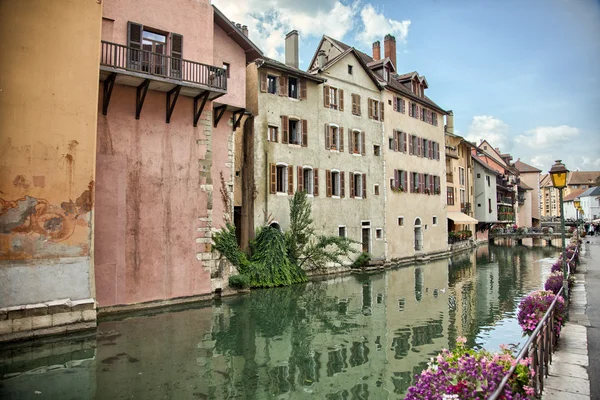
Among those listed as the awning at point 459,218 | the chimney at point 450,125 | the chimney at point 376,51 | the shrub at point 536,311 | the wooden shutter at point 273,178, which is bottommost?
the shrub at point 536,311

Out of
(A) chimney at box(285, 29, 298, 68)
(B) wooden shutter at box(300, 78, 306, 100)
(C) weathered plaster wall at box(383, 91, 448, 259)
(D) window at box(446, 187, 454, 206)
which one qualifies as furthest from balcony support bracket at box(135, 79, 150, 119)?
(D) window at box(446, 187, 454, 206)

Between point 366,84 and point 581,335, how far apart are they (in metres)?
21.5

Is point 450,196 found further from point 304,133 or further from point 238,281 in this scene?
point 238,281

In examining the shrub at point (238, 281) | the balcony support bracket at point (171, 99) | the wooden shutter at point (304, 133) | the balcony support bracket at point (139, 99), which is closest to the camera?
the balcony support bracket at point (139, 99)

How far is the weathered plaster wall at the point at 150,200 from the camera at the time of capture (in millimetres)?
13422

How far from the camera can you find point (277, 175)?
834 inches

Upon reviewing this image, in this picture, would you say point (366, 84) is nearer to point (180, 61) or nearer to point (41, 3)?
point (180, 61)

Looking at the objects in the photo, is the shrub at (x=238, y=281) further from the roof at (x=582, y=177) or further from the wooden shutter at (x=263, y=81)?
the roof at (x=582, y=177)

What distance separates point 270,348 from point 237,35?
13054mm

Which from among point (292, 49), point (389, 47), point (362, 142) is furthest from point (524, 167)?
point (292, 49)

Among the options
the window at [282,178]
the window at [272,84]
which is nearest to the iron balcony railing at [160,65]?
the window at [272,84]

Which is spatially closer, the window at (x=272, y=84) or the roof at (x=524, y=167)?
the window at (x=272, y=84)

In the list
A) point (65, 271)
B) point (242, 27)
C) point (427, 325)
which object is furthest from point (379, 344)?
point (242, 27)

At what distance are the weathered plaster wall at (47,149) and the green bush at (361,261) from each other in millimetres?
16235
